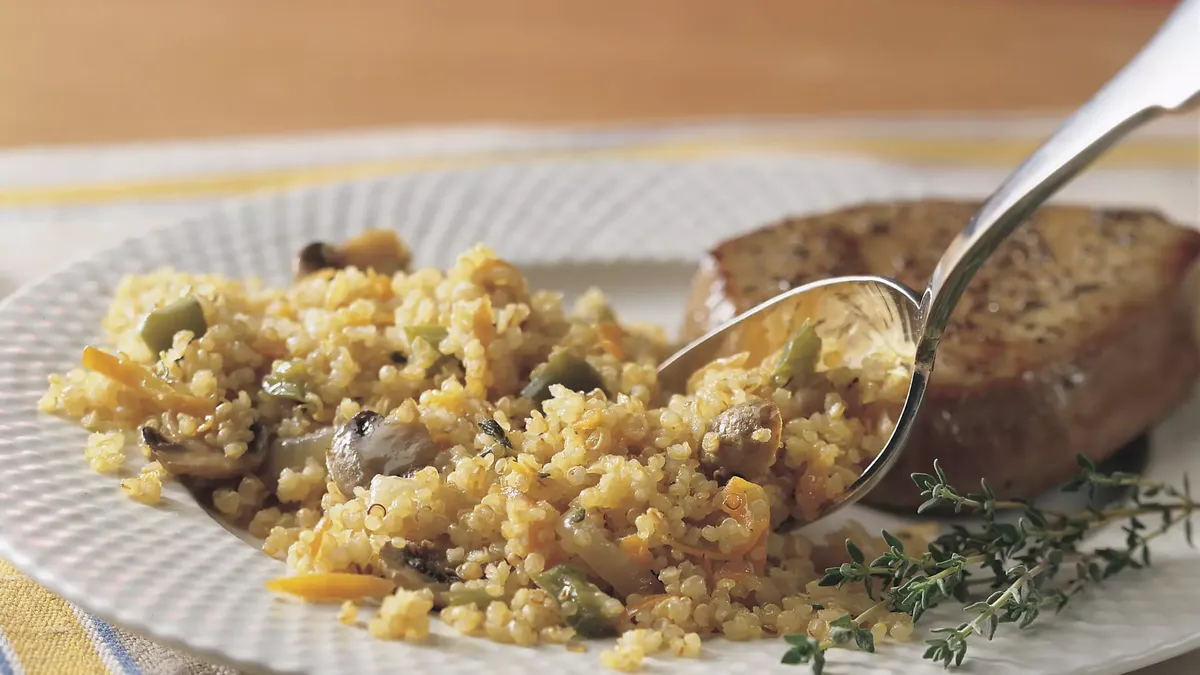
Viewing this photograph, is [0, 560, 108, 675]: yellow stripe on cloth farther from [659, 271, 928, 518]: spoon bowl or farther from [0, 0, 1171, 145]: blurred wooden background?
[0, 0, 1171, 145]: blurred wooden background

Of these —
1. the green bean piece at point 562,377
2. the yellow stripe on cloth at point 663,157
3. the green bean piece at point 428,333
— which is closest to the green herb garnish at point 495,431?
the green bean piece at point 562,377

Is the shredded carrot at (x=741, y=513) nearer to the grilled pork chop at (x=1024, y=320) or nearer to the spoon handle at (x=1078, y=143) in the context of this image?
the spoon handle at (x=1078, y=143)

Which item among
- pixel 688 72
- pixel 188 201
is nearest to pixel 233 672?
pixel 188 201

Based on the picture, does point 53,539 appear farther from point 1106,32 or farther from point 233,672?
point 1106,32

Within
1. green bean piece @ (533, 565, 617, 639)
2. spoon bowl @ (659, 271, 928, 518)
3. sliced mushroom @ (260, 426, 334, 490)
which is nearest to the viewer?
green bean piece @ (533, 565, 617, 639)

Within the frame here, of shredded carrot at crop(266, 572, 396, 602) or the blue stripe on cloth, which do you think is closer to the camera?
shredded carrot at crop(266, 572, 396, 602)

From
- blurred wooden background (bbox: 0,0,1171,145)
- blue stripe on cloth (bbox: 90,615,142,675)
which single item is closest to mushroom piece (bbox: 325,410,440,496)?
blue stripe on cloth (bbox: 90,615,142,675)
